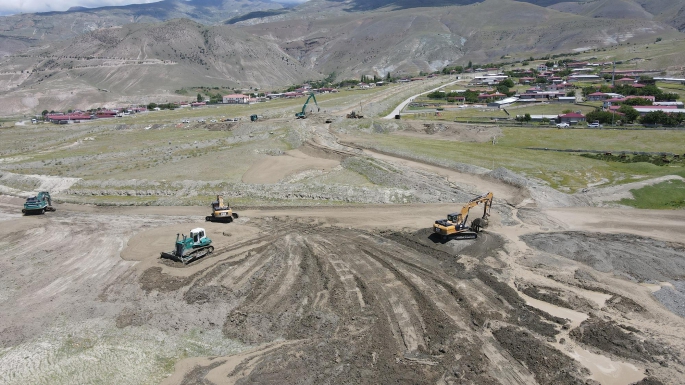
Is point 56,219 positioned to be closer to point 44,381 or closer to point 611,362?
point 44,381

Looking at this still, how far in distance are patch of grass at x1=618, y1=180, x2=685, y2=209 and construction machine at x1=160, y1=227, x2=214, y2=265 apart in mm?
36000

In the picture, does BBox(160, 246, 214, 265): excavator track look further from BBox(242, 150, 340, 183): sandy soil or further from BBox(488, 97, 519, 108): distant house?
BBox(488, 97, 519, 108): distant house

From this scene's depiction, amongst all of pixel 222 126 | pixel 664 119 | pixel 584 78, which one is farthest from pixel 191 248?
pixel 584 78

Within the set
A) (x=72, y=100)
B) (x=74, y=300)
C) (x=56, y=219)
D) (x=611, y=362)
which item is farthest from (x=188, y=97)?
(x=611, y=362)

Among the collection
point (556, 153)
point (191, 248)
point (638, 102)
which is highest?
point (638, 102)

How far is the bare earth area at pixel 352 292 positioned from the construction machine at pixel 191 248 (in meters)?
0.56

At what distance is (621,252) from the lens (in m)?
29.9

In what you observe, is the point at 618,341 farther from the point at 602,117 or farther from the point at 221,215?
the point at 602,117

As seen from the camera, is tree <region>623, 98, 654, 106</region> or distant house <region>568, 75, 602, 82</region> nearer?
tree <region>623, 98, 654, 106</region>

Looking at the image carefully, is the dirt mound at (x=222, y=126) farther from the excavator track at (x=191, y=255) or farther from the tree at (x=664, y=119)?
the tree at (x=664, y=119)

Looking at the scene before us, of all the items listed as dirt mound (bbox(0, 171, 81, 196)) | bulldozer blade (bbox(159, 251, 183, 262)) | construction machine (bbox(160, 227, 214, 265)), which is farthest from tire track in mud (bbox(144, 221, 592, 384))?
dirt mound (bbox(0, 171, 81, 196))

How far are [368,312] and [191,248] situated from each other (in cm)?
1444

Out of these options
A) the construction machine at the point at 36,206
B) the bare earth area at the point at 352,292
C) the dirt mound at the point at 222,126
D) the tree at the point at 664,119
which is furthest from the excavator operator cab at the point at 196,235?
the tree at the point at 664,119

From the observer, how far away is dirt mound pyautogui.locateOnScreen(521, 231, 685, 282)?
27469 mm
